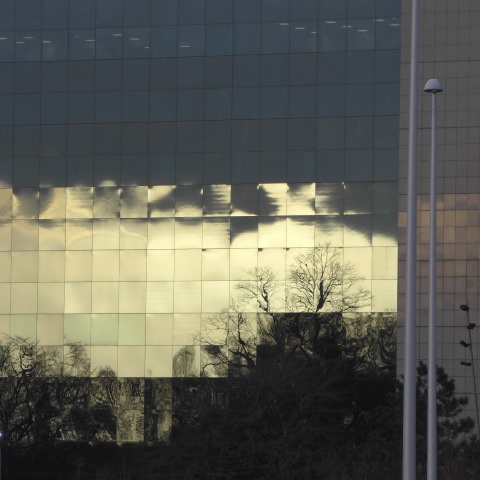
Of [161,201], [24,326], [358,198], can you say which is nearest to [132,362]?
[24,326]

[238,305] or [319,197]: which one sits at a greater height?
[319,197]

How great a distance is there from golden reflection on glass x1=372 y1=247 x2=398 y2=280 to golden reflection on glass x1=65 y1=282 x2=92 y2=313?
13058 mm

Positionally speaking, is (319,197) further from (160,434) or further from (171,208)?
(160,434)

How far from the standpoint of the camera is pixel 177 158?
61406mm

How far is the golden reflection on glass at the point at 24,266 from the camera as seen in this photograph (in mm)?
62156

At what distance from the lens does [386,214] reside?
59188 mm

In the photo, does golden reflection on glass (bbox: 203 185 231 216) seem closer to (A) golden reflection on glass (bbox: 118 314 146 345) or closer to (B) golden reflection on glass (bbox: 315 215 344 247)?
(B) golden reflection on glass (bbox: 315 215 344 247)

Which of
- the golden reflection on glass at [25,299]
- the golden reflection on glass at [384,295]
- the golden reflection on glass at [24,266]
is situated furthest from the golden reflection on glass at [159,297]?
the golden reflection on glass at [384,295]

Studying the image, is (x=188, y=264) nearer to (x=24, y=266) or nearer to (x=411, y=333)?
(x=24, y=266)

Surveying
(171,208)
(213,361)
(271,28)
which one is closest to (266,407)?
(213,361)

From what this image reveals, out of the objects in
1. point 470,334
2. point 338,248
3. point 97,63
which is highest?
point 97,63

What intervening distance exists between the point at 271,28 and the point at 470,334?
54.0 ft

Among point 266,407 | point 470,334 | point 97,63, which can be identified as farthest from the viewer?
point 97,63

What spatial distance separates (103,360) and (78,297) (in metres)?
3.15
